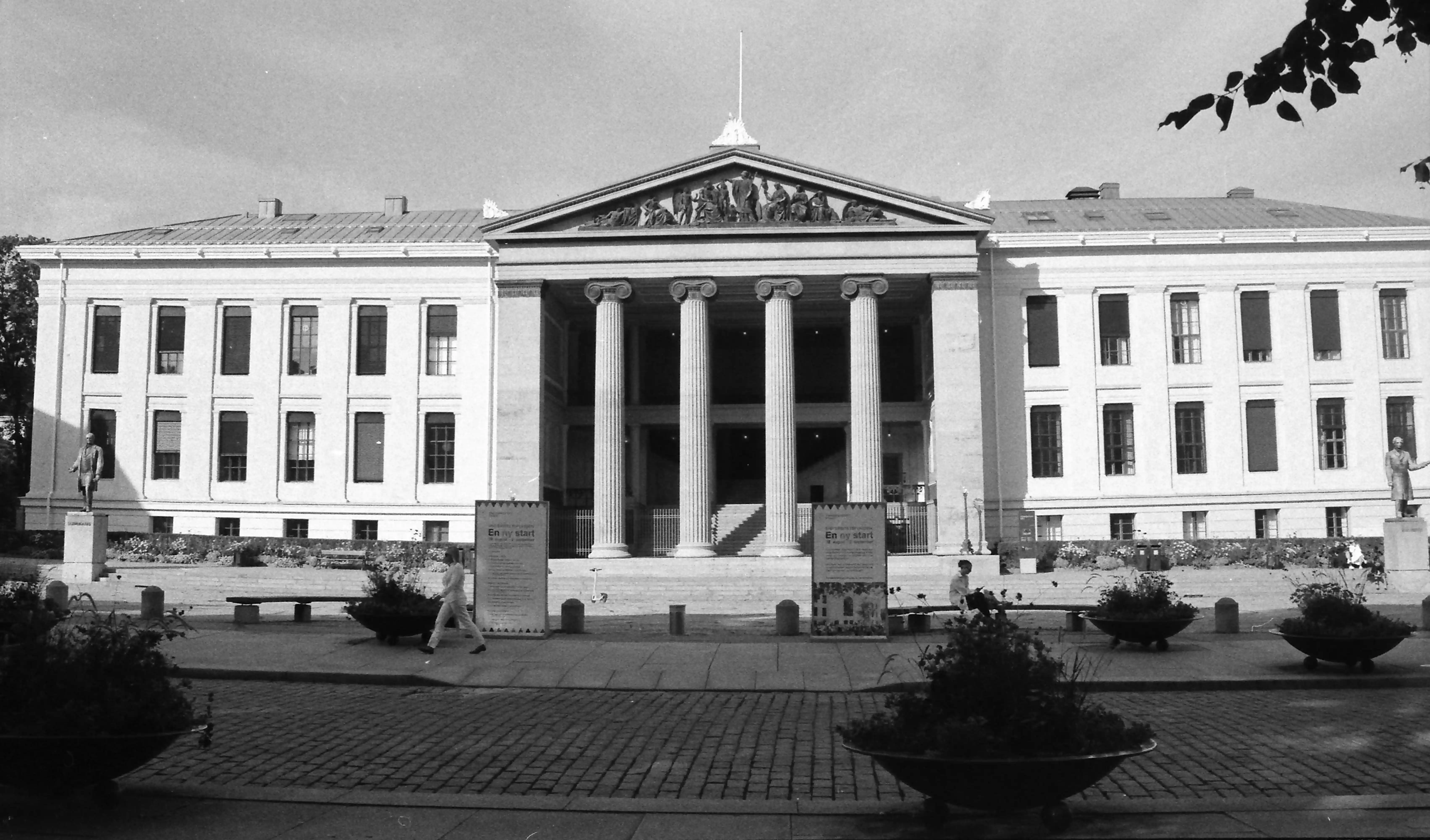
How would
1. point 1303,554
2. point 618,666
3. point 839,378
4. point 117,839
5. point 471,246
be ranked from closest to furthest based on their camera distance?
1. point 117,839
2. point 618,666
3. point 1303,554
4. point 471,246
5. point 839,378

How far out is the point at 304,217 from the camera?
190 ft

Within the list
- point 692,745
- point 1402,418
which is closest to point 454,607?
point 692,745

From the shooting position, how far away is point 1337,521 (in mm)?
46938

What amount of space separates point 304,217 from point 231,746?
5093cm

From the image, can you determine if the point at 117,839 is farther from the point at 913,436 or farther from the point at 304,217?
the point at 304,217

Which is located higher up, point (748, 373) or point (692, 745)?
point (748, 373)

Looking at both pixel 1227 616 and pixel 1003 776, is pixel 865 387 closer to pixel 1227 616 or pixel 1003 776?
pixel 1227 616

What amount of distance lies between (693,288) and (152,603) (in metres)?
24.8

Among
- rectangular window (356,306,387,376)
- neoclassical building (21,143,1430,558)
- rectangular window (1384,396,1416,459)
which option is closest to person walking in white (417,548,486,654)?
neoclassical building (21,143,1430,558)

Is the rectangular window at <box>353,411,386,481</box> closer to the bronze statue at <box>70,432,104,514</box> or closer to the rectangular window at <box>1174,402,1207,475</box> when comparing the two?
the bronze statue at <box>70,432,104,514</box>

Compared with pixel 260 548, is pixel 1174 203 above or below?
above

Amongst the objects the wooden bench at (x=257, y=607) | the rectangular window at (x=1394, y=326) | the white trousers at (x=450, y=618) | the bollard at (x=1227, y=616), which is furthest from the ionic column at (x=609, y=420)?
the rectangular window at (x=1394, y=326)

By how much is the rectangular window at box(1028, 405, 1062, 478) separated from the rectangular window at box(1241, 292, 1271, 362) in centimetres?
809

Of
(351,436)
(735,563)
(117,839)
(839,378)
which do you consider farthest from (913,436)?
(117,839)
